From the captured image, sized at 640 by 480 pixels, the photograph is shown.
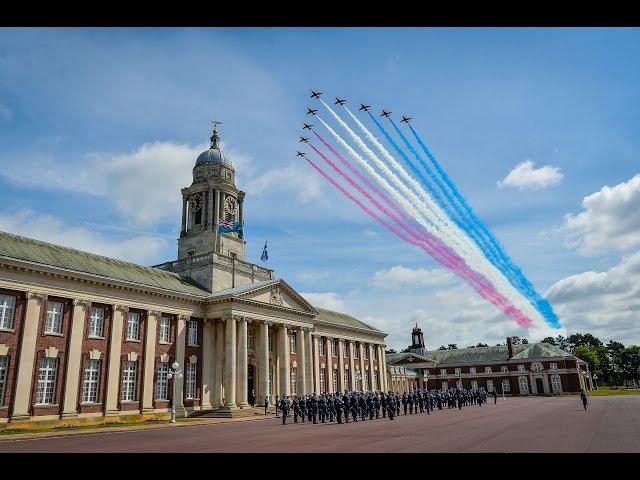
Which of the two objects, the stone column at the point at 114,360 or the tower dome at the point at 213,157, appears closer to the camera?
the stone column at the point at 114,360

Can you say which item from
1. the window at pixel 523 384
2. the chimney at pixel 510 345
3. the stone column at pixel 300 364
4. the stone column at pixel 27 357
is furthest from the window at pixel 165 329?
the window at pixel 523 384

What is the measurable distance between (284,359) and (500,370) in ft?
184

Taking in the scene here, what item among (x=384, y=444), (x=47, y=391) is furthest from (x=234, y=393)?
(x=384, y=444)

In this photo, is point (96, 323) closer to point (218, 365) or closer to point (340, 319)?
point (218, 365)

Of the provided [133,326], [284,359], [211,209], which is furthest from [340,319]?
[133,326]

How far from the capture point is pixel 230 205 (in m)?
58.1

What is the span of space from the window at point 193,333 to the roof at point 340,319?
19351 millimetres

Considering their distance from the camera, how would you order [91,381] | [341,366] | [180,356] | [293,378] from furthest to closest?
[341,366] → [293,378] → [180,356] → [91,381]

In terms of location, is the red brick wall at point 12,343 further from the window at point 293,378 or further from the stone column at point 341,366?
the stone column at point 341,366

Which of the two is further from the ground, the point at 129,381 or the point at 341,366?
the point at 341,366

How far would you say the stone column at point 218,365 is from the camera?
42.9 metres

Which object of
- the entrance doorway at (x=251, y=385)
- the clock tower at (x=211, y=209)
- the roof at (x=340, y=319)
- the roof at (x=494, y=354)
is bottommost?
the entrance doorway at (x=251, y=385)

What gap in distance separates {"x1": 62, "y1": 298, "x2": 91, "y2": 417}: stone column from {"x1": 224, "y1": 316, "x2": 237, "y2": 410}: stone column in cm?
1301
